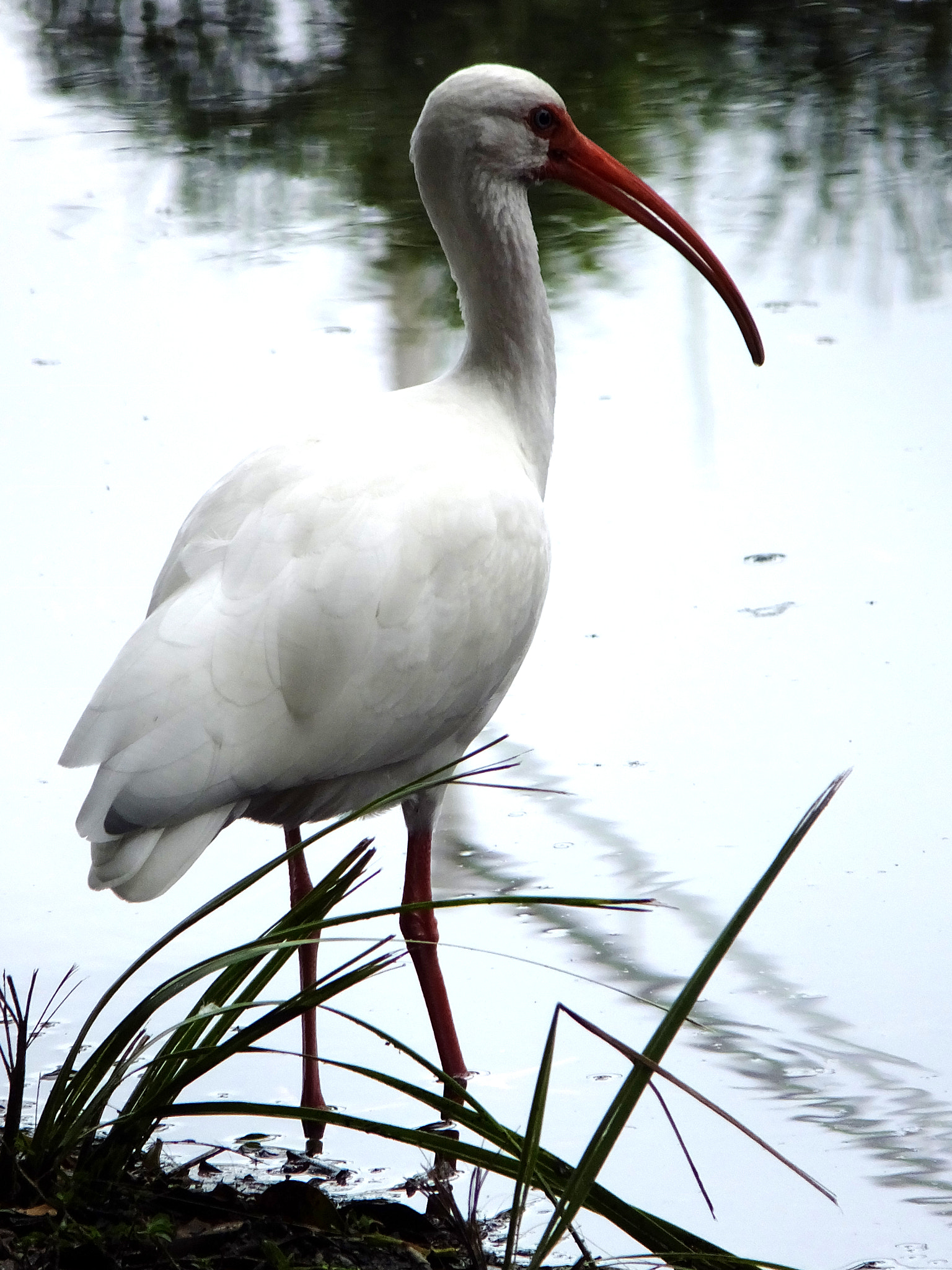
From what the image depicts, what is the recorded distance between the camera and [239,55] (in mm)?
8844

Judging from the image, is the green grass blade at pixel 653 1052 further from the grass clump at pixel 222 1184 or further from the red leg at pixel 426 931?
the red leg at pixel 426 931

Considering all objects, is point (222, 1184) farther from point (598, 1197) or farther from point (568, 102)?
point (568, 102)

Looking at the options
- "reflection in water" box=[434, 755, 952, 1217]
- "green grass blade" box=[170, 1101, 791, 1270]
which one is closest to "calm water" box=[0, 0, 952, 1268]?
"reflection in water" box=[434, 755, 952, 1217]

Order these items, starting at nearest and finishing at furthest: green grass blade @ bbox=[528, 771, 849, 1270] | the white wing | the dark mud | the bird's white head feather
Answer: green grass blade @ bbox=[528, 771, 849, 1270], the dark mud, the white wing, the bird's white head feather

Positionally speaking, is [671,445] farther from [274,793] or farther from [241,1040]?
[241,1040]

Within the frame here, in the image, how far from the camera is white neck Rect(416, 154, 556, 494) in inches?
133

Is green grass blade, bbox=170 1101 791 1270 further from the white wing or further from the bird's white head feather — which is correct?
the bird's white head feather

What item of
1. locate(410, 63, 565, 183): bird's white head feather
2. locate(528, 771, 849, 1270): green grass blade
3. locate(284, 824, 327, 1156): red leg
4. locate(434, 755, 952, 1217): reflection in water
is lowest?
locate(434, 755, 952, 1217): reflection in water

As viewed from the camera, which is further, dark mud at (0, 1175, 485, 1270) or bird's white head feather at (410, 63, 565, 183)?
bird's white head feather at (410, 63, 565, 183)

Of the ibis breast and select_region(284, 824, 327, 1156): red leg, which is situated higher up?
the ibis breast

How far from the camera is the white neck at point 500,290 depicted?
11.1 ft

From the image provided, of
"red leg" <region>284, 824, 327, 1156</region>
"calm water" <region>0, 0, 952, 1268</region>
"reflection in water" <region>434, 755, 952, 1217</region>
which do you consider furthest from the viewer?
"calm water" <region>0, 0, 952, 1268</region>

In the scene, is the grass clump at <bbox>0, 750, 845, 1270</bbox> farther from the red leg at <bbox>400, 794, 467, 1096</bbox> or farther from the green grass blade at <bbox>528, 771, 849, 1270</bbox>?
the red leg at <bbox>400, 794, 467, 1096</bbox>

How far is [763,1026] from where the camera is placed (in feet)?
10.3
